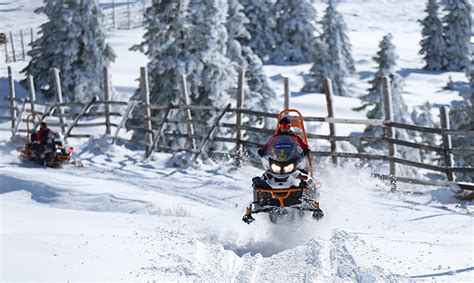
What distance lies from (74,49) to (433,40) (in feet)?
115

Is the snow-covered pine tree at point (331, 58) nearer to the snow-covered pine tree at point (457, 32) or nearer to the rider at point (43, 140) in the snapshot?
the snow-covered pine tree at point (457, 32)

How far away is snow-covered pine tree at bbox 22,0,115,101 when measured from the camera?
2825 cm

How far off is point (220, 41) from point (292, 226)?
49.9 ft

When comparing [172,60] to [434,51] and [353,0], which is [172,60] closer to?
[434,51]

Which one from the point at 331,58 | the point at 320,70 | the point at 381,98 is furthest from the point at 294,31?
the point at 381,98

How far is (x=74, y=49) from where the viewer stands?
93.0ft

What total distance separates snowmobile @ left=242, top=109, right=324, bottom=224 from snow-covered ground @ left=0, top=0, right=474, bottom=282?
14.4 inches

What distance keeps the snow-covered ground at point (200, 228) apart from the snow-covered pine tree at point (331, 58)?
2837 centimetres

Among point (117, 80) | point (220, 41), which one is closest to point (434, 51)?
point (117, 80)

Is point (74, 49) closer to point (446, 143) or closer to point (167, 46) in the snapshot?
point (167, 46)

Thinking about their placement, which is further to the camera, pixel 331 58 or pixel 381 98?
pixel 331 58

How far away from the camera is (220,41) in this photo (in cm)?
2250

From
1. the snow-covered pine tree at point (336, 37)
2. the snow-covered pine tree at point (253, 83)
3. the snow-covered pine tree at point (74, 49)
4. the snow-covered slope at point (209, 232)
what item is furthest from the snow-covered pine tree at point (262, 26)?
the snow-covered slope at point (209, 232)

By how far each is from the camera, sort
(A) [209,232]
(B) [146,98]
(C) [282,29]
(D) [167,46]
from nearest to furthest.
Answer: (A) [209,232], (B) [146,98], (D) [167,46], (C) [282,29]
